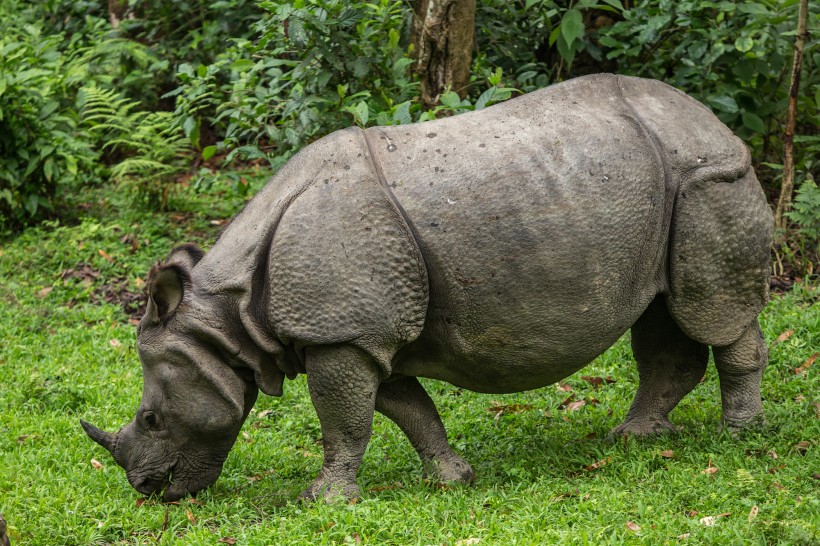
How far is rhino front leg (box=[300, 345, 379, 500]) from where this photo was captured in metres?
5.30

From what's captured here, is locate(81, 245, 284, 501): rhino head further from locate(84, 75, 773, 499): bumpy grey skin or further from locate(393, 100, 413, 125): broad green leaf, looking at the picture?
locate(393, 100, 413, 125): broad green leaf

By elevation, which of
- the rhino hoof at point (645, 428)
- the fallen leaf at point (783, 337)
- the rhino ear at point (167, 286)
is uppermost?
the rhino ear at point (167, 286)

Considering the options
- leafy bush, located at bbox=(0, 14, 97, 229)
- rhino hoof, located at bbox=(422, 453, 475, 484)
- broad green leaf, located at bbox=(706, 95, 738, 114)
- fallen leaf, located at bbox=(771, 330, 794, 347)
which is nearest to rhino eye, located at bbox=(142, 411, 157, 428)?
rhino hoof, located at bbox=(422, 453, 475, 484)

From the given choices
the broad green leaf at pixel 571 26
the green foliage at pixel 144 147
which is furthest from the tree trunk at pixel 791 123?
the green foliage at pixel 144 147

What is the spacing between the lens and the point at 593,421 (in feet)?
22.6

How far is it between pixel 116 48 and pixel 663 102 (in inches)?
345

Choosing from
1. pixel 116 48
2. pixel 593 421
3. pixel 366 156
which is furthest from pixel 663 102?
pixel 116 48

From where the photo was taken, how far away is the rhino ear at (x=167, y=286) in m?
5.48

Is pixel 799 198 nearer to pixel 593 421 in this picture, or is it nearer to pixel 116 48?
pixel 593 421

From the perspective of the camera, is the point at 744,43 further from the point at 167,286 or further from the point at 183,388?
the point at 183,388

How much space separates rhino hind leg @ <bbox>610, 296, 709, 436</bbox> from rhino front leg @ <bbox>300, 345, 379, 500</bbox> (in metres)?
1.78

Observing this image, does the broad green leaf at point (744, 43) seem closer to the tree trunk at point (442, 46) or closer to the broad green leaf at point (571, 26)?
the broad green leaf at point (571, 26)

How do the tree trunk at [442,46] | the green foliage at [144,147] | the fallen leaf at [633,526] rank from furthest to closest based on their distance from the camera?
the green foliage at [144,147] → the tree trunk at [442,46] → the fallen leaf at [633,526]

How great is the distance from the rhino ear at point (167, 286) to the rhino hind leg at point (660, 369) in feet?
8.74
